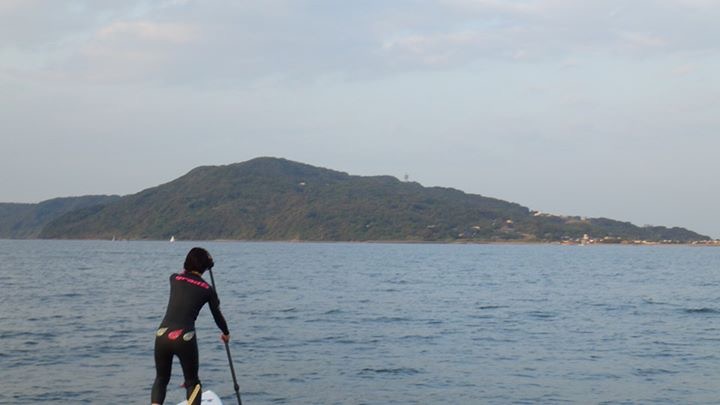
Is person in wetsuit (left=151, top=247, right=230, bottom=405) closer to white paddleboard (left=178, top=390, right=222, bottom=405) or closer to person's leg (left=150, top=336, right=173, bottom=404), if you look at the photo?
person's leg (left=150, top=336, right=173, bottom=404)

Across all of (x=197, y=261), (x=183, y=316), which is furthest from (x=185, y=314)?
(x=197, y=261)

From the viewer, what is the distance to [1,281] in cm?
5888

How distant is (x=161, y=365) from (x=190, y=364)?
0.37 m

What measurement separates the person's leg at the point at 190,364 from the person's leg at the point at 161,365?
17 cm

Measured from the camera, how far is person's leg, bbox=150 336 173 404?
1146 centimetres

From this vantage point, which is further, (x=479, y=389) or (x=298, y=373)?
(x=298, y=373)

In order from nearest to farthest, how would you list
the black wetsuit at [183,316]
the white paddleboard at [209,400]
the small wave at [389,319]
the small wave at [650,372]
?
1. the black wetsuit at [183,316]
2. the white paddleboard at [209,400]
3. the small wave at [650,372]
4. the small wave at [389,319]

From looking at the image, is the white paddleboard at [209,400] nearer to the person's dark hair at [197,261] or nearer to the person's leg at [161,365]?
the person's leg at [161,365]

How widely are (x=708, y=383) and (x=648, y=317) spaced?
689 inches

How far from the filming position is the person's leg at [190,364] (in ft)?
37.6

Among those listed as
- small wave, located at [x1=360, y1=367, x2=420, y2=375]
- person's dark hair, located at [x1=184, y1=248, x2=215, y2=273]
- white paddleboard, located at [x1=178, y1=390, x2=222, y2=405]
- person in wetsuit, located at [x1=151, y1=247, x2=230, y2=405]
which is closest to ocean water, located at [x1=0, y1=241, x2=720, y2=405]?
small wave, located at [x1=360, y1=367, x2=420, y2=375]

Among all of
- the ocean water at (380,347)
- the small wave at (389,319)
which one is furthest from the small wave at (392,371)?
the small wave at (389,319)

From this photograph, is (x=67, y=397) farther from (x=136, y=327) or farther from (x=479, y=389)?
(x=136, y=327)

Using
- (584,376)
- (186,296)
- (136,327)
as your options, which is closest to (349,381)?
(584,376)
